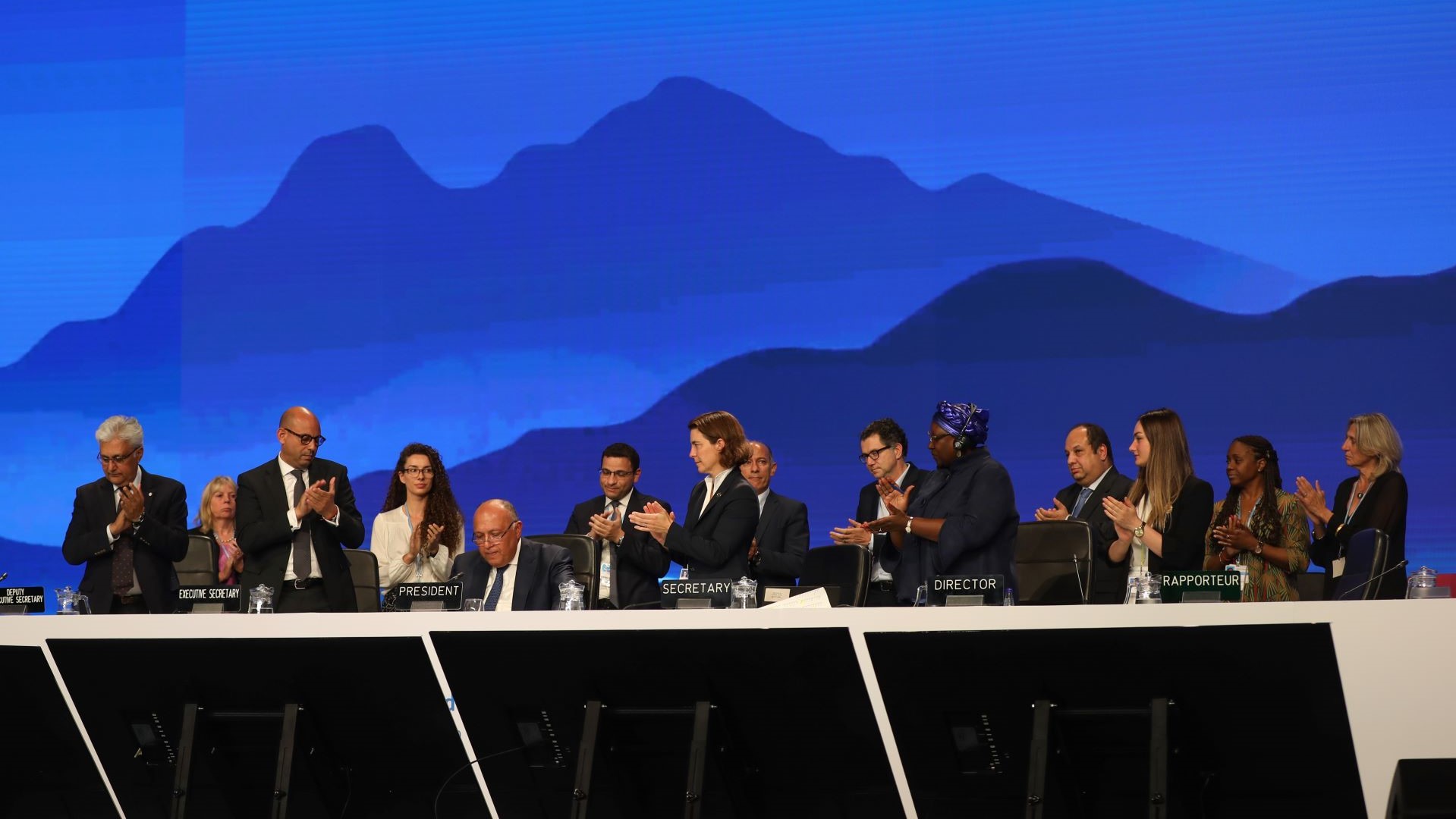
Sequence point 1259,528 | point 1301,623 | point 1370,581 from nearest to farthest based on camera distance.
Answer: point 1301,623 < point 1370,581 < point 1259,528

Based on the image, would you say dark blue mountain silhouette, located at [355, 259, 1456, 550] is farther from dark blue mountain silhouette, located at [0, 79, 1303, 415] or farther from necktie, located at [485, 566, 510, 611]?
necktie, located at [485, 566, 510, 611]

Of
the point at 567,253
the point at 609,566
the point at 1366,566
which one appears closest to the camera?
the point at 1366,566

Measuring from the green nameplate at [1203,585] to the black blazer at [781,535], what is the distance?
1902mm

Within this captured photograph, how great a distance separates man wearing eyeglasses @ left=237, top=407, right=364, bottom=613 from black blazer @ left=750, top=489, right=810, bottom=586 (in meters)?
1.32

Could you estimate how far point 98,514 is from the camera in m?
5.07

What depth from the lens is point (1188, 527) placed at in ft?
14.3

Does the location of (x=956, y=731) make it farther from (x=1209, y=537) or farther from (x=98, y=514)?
(x=98, y=514)

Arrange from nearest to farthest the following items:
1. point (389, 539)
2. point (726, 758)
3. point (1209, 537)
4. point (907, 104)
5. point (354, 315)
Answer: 1. point (726, 758)
2. point (1209, 537)
3. point (389, 539)
4. point (907, 104)
5. point (354, 315)

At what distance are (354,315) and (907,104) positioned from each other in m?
2.90

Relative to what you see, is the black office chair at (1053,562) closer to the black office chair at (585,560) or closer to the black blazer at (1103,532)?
the black blazer at (1103,532)

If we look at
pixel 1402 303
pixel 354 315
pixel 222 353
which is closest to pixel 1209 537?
pixel 1402 303

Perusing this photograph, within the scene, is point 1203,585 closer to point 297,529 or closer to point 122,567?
point 297,529

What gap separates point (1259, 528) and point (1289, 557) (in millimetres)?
162

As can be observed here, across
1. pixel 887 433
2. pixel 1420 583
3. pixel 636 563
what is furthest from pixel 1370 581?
pixel 636 563
